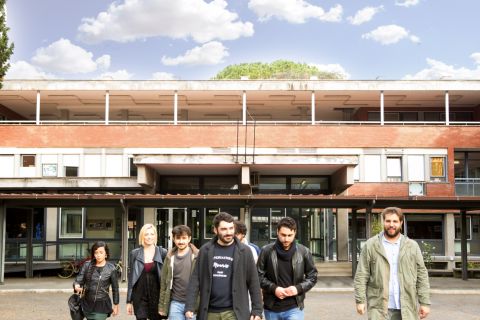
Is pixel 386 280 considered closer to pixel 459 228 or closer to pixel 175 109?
pixel 175 109

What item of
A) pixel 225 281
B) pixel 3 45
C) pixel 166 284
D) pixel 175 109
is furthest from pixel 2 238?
pixel 225 281

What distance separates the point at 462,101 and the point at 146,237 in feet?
107

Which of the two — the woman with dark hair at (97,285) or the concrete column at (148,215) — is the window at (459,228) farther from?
the woman with dark hair at (97,285)

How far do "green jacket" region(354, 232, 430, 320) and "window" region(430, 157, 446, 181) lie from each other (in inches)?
1109

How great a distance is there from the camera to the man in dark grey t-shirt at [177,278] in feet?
25.6

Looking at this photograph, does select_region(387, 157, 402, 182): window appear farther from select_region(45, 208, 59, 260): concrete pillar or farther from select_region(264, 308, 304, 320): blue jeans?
select_region(264, 308, 304, 320): blue jeans

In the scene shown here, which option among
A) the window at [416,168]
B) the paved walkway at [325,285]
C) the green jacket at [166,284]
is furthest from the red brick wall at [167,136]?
the green jacket at [166,284]

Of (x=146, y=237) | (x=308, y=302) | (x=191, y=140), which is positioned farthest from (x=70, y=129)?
(x=146, y=237)

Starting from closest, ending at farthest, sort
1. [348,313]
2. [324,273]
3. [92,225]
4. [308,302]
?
[348,313]
[308,302]
[324,273]
[92,225]

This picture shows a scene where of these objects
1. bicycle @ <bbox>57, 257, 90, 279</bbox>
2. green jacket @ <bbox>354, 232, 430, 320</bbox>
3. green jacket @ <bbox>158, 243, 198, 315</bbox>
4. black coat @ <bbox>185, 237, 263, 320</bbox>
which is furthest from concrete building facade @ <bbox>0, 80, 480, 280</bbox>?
black coat @ <bbox>185, 237, 263, 320</bbox>

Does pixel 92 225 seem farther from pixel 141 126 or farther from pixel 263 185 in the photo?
pixel 263 185

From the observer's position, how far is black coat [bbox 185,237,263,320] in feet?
21.5

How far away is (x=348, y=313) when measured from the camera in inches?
590

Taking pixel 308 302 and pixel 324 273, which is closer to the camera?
pixel 308 302
